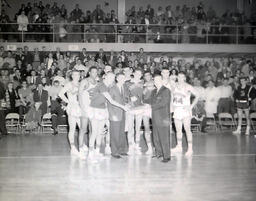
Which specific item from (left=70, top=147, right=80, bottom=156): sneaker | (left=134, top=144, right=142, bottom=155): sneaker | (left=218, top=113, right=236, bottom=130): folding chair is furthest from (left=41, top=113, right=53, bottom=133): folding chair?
(left=218, top=113, right=236, bottom=130): folding chair

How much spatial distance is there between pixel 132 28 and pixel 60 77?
5980mm

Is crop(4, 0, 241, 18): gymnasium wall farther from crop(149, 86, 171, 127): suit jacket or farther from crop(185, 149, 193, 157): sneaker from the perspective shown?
crop(149, 86, 171, 127): suit jacket

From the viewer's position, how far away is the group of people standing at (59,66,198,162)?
8898 mm

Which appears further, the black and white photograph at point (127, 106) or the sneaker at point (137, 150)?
the sneaker at point (137, 150)

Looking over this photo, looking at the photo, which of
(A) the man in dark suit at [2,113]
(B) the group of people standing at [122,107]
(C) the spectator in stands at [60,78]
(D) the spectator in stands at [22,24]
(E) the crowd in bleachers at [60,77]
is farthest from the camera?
(D) the spectator in stands at [22,24]

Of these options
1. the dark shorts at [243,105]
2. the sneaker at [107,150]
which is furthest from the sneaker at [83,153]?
the dark shorts at [243,105]

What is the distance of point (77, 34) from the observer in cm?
1872

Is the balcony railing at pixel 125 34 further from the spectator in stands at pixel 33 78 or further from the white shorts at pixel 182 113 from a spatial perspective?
the white shorts at pixel 182 113

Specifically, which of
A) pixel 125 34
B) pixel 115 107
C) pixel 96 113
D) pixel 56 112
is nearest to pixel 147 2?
pixel 125 34

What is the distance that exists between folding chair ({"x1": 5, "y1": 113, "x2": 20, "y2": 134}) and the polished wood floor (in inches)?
91.5

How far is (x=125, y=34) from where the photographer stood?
61.7 feet

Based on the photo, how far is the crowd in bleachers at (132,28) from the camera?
61.0ft

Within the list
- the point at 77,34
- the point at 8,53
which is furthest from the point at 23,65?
the point at 77,34

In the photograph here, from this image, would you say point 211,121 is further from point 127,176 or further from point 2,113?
point 127,176
